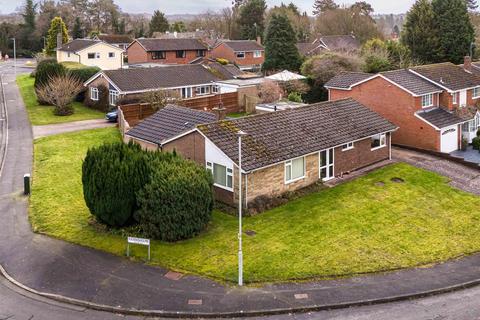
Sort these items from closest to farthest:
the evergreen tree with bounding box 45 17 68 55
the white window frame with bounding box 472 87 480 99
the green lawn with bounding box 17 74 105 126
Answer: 1. the white window frame with bounding box 472 87 480 99
2. the green lawn with bounding box 17 74 105 126
3. the evergreen tree with bounding box 45 17 68 55

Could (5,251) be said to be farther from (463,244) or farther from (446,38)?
(446,38)

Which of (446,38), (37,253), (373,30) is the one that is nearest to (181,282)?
(37,253)

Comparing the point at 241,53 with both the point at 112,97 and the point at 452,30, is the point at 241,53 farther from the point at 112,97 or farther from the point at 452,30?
the point at 112,97

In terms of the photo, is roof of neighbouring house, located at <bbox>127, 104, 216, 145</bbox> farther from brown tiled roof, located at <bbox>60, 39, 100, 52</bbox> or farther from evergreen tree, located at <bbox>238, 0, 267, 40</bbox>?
evergreen tree, located at <bbox>238, 0, 267, 40</bbox>

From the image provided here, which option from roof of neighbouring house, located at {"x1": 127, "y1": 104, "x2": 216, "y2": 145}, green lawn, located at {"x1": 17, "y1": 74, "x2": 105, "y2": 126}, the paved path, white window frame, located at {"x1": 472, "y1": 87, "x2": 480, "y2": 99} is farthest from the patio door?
green lawn, located at {"x1": 17, "y1": 74, "x2": 105, "y2": 126}

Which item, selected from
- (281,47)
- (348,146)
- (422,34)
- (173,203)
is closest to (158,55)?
(281,47)

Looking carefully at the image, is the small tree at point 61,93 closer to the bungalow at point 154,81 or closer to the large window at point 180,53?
the bungalow at point 154,81

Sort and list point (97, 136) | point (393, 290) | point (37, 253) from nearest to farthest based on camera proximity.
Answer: point (393, 290) → point (37, 253) → point (97, 136)
